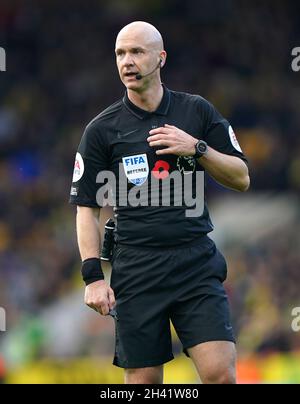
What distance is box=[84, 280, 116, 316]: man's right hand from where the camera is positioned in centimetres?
587

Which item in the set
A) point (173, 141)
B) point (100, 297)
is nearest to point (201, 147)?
point (173, 141)

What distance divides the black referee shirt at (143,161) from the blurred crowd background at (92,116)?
5394 millimetres

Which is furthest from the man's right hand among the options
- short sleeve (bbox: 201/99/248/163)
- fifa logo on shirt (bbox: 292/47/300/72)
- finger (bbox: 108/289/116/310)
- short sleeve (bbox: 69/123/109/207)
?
fifa logo on shirt (bbox: 292/47/300/72)

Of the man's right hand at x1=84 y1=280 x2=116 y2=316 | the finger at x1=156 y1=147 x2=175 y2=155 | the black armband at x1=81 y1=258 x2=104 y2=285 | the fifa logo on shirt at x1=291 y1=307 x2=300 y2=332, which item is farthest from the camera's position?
the fifa logo on shirt at x1=291 y1=307 x2=300 y2=332

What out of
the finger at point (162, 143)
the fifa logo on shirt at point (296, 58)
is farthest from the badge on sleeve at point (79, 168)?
the fifa logo on shirt at point (296, 58)

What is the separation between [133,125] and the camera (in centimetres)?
606

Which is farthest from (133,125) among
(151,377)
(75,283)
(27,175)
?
(27,175)

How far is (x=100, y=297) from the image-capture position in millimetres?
5875

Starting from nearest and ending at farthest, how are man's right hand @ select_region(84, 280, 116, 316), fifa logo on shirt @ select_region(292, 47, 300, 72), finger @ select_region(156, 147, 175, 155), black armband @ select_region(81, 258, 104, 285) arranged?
finger @ select_region(156, 147, 175, 155)
man's right hand @ select_region(84, 280, 116, 316)
black armband @ select_region(81, 258, 104, 285)
fifa logo on shirt @ select_region(292, 47, 300, 72)

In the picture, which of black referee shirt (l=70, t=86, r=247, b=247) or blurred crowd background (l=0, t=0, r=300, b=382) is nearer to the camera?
black referee shirt (l=70, t=86, r=247, b=247)

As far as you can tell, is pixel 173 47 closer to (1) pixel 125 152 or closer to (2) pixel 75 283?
(2) pixel 75 283

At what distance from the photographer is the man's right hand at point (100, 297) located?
19.2 feet

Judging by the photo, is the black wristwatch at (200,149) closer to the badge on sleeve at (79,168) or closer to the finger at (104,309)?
the badge on sleeve at (79,168)

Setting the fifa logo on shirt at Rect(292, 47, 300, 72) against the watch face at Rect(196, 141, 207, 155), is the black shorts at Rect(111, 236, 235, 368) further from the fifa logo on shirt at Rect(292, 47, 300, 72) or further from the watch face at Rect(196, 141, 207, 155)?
the fifa logo on shirt at Rect(292, 47, 300, 72)
